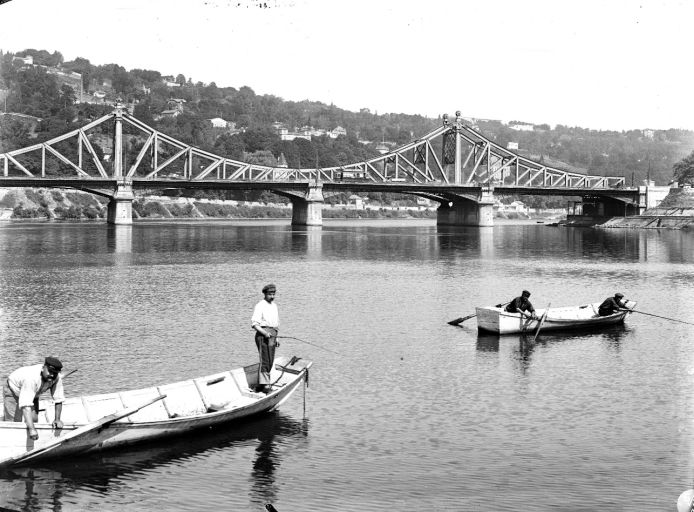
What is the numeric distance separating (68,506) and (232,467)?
321cm

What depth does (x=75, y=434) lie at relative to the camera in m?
18.0

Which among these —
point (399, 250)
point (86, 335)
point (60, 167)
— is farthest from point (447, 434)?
point (60, 167)

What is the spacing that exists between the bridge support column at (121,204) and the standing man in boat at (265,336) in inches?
4910

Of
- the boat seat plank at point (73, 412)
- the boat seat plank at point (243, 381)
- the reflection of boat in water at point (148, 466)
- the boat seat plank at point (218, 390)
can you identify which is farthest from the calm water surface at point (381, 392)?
the boat seat plank at point (73, 412)

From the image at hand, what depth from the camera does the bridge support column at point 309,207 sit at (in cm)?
15350

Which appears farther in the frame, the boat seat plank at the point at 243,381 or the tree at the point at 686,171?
the tree at the point at 686,171

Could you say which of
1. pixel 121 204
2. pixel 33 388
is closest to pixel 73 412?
pixel 33 388

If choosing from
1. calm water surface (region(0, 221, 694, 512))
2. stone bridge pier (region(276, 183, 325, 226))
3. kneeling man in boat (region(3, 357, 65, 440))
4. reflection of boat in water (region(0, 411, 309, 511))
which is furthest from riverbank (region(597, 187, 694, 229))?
kneeling man in boat (region(3, 357, 65, 440))

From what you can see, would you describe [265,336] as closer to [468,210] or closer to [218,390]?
[218,390]

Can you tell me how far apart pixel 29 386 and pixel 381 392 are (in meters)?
10.2

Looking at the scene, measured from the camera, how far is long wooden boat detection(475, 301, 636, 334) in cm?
3541

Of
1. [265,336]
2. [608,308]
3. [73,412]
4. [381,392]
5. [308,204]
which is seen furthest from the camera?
[308,204]

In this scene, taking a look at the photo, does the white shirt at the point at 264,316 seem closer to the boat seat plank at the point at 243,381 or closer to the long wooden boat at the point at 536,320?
the boat seat plank at the point at 243,381

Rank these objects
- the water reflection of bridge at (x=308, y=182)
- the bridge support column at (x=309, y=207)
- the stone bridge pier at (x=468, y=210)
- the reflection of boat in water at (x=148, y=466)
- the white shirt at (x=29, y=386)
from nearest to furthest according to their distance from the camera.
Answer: the reflection of boat in water at (x=148, y=466) → the white shirt at (x=29, y=386) → the water reflection of bridge at (x=308, y=182) → the bridge support column at (x=309, y=207) → the stone bridge pier at (x=468, y=210)
